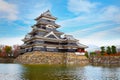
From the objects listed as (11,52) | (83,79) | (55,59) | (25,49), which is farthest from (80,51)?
(83,79)

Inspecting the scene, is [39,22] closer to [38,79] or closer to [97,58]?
[97,58]

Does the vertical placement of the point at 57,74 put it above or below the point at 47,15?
below

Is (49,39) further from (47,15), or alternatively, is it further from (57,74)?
(57,74)

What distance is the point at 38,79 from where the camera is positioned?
1395cm

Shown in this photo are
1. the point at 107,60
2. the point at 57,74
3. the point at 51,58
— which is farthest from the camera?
the point at 107,60

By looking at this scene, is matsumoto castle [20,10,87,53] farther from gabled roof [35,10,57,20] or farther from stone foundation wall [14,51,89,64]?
stone foundation wall [14,51,89,64]

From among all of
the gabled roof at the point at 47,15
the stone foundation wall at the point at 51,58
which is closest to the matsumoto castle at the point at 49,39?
the gabled roof at the point at 47,15

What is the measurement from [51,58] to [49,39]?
226 inches

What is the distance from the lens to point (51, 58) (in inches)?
1710

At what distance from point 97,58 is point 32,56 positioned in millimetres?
17788

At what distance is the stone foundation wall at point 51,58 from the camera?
4203cm

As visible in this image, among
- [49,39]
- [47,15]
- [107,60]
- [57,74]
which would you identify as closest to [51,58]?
[49,39]

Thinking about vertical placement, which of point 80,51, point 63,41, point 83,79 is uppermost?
point 63,41

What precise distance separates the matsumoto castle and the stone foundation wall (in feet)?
7.01
